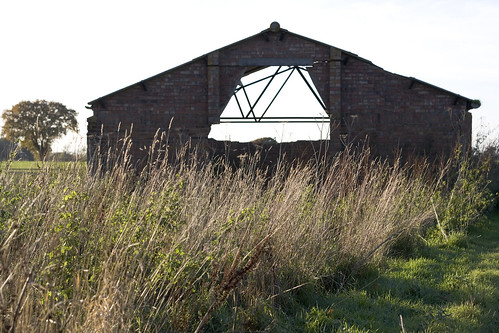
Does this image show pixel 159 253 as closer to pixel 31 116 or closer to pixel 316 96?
pixel 316 96

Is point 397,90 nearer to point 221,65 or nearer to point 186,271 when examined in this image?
point 221,65

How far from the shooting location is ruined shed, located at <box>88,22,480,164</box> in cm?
1463

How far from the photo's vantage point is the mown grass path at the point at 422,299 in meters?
4.77

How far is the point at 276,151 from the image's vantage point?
48.2 ft

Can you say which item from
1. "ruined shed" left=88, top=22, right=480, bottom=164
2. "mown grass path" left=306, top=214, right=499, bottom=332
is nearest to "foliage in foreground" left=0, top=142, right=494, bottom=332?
"mown grass path" left=306, top=214, right=499, bottom=332

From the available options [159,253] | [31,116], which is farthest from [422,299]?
[31,116]

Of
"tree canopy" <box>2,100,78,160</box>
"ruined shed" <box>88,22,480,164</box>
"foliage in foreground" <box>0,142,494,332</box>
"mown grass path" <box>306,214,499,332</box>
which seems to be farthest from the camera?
"tree canopy" <box>2,100,78,160</box>

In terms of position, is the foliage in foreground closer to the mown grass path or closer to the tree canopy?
the mown grass path

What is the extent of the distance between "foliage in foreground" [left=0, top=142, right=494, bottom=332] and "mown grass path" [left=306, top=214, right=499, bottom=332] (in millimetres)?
321

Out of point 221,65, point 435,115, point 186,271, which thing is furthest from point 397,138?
point 186,271

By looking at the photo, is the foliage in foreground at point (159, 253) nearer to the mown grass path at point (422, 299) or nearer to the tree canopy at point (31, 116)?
the mown grass path at point (422, 299)

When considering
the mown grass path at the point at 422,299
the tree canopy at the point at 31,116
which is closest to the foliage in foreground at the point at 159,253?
the mown grass path at the point at 422,299

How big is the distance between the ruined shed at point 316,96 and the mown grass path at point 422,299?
7349mm

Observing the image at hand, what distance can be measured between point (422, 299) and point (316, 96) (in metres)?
9.91
